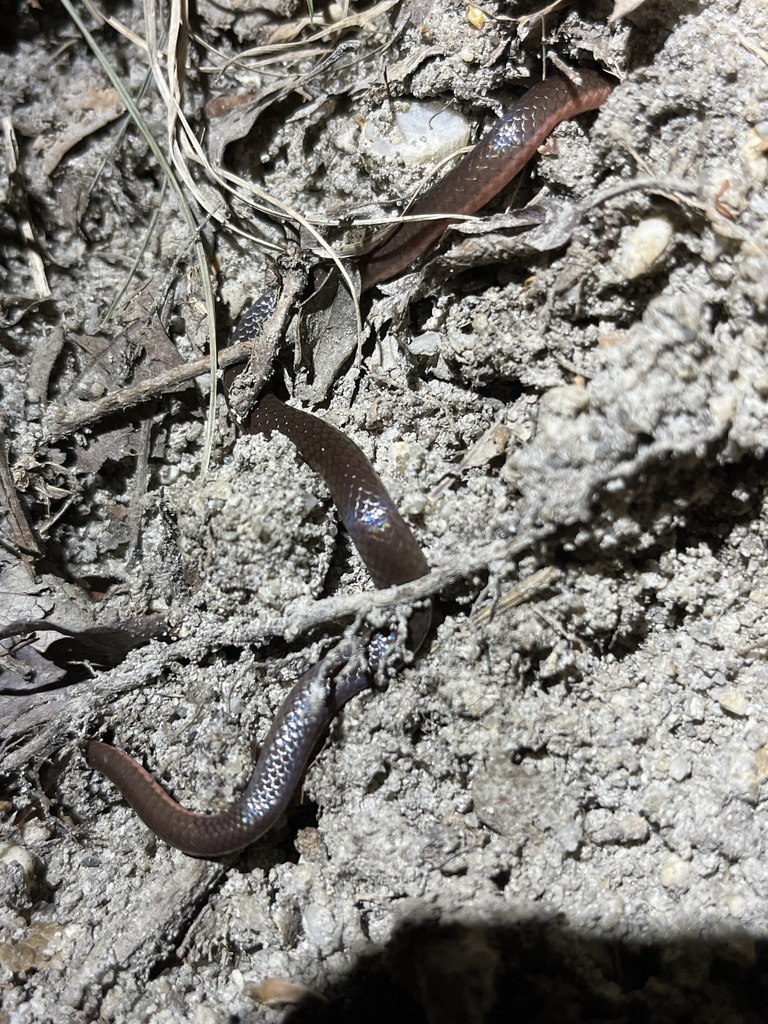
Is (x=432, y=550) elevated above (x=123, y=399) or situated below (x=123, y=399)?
below

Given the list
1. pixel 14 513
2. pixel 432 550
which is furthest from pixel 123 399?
pixel 432 550

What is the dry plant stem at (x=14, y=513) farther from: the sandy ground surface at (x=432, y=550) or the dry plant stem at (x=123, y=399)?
the dry plant stem at (x=123, y=399)

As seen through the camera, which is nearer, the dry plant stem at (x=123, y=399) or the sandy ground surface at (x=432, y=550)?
the sandy ground surface at (x=432, y=550)

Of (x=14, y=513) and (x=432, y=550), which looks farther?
(x=14, y=513)

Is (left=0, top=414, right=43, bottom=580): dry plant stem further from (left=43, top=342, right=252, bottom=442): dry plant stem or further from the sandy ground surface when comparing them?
(left=43, top=342, right=252, bottom=442): dry plant stem

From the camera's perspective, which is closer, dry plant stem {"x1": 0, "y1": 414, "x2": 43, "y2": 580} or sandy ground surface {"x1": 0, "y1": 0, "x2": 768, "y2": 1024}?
sandy ground surface {"x1": 0, "y1": 0, "x2": 768, "y2": 1024}

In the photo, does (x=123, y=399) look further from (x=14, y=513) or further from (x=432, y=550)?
(x=432, y=550)

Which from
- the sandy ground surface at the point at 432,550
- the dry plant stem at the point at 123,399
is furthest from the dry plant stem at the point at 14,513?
the dry plant stem at the point at 123,399

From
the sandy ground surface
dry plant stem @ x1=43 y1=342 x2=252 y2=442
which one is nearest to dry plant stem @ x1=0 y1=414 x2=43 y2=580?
the sandy ground surface
